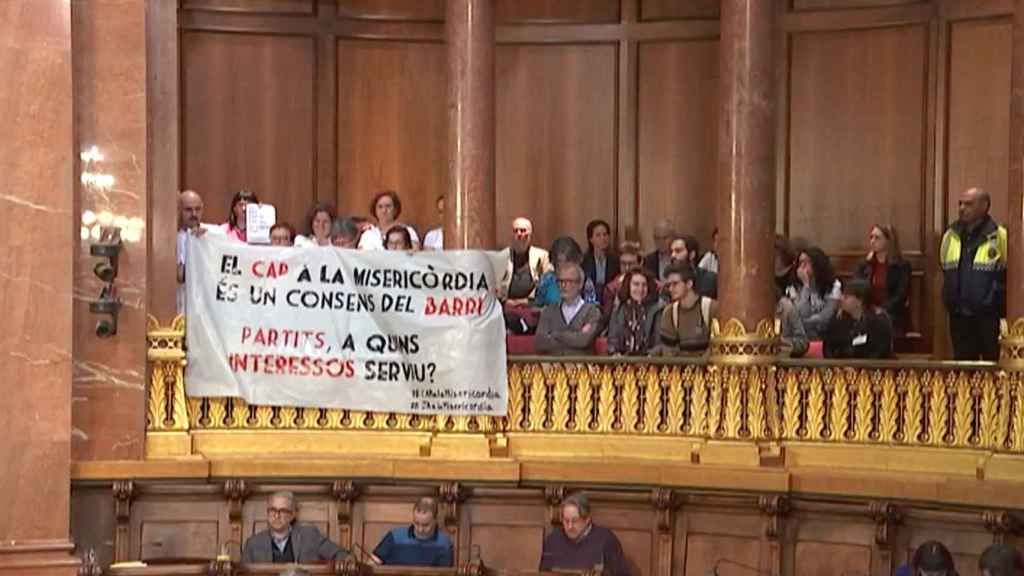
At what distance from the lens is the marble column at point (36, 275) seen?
1474 centimetres

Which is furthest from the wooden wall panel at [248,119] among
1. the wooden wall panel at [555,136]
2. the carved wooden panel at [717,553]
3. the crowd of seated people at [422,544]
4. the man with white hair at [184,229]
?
the carved wooden panel at [717,553]

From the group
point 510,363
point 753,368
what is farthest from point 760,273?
point 510,363

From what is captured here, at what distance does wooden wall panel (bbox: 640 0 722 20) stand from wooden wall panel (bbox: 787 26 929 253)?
33.6 inches

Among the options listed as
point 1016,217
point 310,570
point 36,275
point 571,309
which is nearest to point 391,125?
point 571,309

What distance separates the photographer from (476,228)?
16.4 meters

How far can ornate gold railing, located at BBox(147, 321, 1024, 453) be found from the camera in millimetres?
14766

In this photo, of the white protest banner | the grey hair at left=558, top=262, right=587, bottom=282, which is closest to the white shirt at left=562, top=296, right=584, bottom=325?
the grey hair at left=558, top=262, right=587, bottom=282

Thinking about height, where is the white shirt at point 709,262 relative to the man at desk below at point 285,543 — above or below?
above

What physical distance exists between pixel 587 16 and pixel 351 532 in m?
6.18

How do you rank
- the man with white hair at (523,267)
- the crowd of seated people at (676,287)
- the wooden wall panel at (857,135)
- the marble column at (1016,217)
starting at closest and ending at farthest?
1. the marble column at (1016,217)
2. the crowd of seated people at (676,287)
3. the man with white hair at (523,267)
4. the wooden wall panel at (857,135)

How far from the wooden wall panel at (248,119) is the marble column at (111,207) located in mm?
3843

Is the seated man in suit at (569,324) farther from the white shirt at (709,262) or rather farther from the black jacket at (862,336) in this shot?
the black jacket at (862,336)

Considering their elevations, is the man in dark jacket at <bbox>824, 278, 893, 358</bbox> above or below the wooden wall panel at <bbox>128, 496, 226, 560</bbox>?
above

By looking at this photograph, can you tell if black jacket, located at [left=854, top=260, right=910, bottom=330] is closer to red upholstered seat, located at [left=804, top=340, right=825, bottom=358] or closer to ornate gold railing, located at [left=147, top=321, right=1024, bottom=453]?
red upholstered seat, located at [left=804, top=340, right=825, bottom=358]
